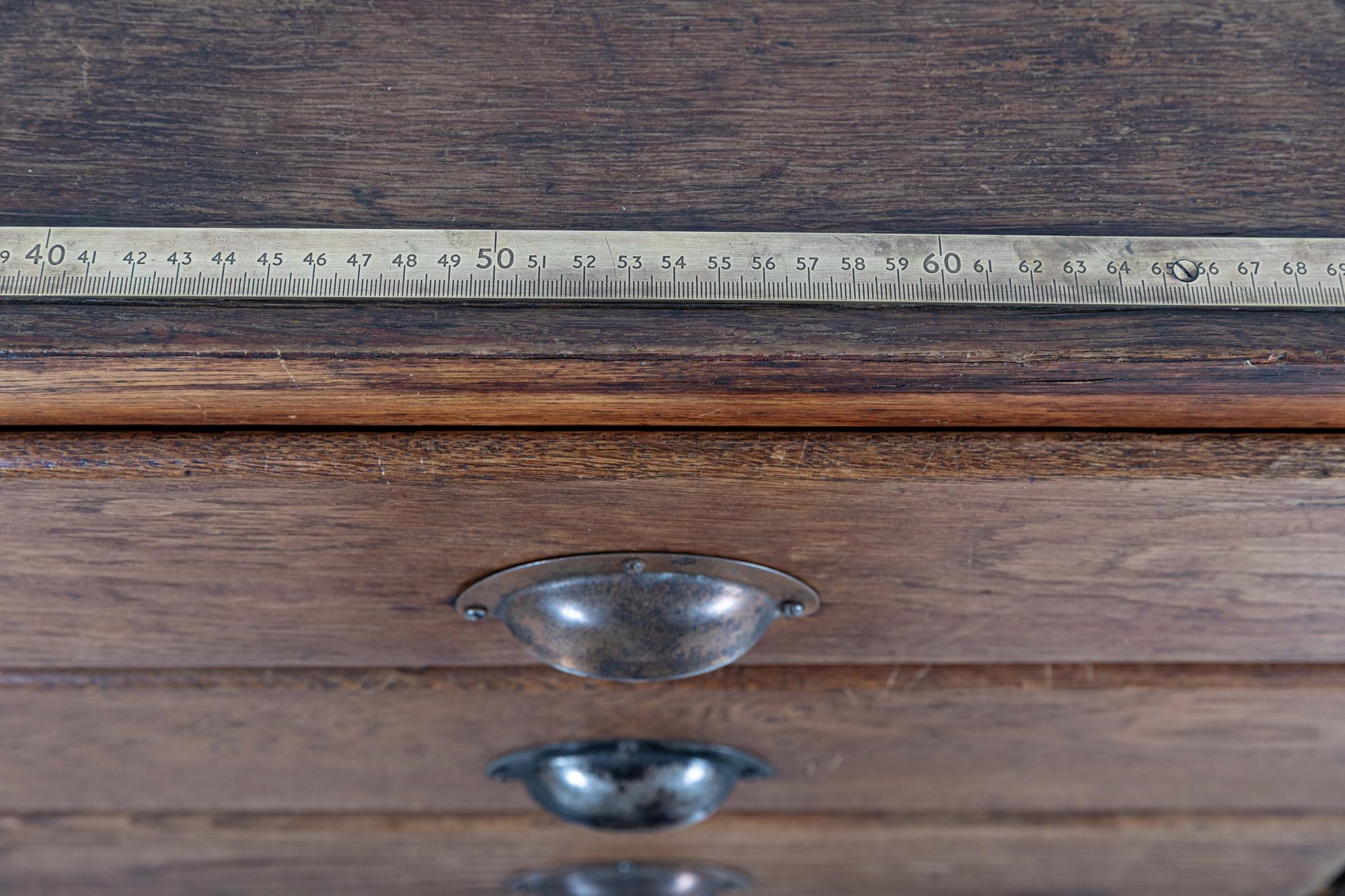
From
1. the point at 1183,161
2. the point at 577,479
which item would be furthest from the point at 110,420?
the point at 1183,161

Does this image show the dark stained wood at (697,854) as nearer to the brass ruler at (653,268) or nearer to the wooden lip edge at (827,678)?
the wooden lip edge at (827,678)

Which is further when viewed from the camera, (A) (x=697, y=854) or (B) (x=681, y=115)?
(A) (x=697, y=854)

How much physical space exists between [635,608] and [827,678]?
0.12 metres

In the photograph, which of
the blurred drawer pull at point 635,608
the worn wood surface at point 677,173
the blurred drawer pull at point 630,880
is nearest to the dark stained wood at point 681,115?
the worn wood surface at point 677,173

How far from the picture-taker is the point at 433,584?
0.34 meters

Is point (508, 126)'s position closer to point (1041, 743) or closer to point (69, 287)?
point (69, 287)

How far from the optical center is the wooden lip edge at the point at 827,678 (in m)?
0.40

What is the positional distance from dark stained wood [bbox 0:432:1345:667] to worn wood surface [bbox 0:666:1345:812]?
0.03m

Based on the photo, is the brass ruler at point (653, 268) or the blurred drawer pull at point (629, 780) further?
the blurred drawer pull at point (629, 780)

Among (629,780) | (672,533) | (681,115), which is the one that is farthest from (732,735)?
(681,115)

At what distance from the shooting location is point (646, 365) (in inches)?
10.8

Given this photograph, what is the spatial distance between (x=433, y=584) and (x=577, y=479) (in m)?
0.09

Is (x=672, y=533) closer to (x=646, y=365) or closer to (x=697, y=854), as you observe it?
→ (x=646, y=365)

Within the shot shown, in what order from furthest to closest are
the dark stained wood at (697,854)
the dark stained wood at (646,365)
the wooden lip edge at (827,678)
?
the dark stained wood at (697,854), the wooden lip edge at (827,678), the dark stained wood at (646,365)
